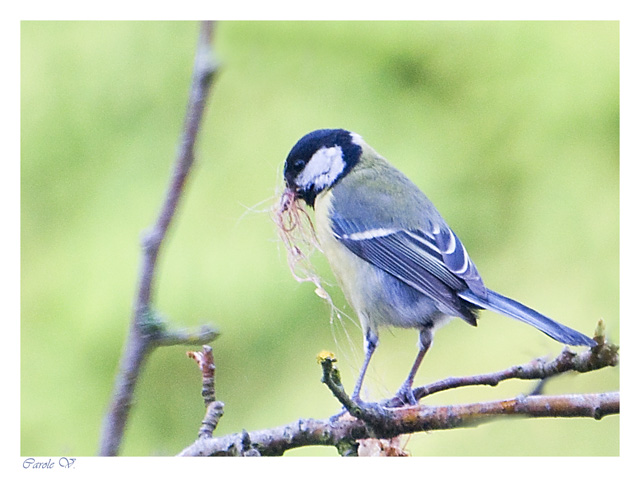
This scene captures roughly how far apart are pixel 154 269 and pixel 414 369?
792 millimetres

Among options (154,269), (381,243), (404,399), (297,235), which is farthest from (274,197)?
(154,269)

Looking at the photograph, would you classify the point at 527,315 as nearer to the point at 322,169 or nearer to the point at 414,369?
the point at 414,369

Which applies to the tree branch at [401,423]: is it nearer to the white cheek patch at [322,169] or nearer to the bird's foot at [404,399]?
the bird's foot at [404,399]

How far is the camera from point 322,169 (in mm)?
1448

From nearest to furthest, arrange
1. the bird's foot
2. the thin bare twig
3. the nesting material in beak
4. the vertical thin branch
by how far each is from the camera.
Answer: the vertical thin branch < the thin bare twig < the bird's foot < the nesting material in beak

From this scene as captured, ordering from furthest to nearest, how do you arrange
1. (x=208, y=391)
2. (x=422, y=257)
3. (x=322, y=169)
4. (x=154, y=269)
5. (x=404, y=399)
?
(x=322, y=169)
(x=422, y=257)
(x=404, y=399)
(x=208, y=391)
(x=154, y=269)

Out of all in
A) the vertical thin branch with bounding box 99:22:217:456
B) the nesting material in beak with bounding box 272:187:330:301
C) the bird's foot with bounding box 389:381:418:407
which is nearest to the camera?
the vertical thin branch with bounding box 99:22:217:456

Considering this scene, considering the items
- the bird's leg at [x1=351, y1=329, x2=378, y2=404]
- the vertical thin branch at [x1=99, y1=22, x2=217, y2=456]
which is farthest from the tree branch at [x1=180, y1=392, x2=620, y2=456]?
the vertical thin branch at [x1=99, y1=22, x2=217, y2=456]

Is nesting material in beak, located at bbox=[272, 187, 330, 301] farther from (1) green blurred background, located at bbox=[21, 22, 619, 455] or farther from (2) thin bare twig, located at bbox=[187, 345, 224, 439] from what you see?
(2) thin bare twig, located at bbox=[187, 345, 224, 439]

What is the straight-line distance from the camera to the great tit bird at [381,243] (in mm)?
1275

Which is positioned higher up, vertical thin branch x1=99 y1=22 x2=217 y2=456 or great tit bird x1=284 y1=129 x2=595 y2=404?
great tit bird x1=284 y1=129 x2=595 y2=404

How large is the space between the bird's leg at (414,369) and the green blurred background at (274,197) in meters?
0.02

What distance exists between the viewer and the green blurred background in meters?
1.29
